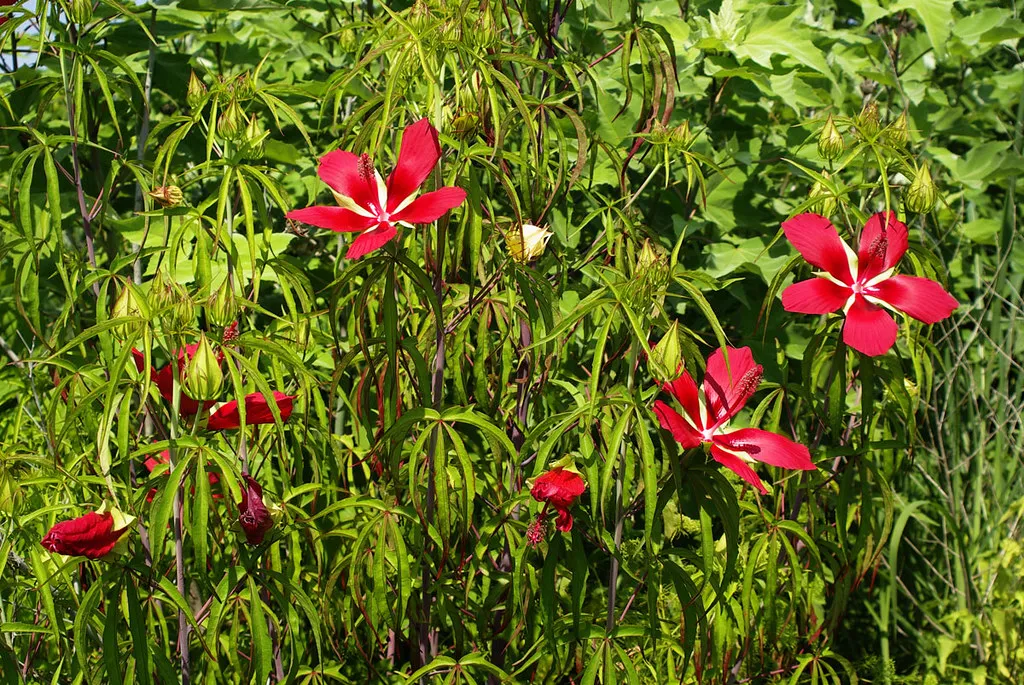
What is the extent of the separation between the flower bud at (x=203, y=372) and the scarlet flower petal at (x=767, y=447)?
0.65 metres

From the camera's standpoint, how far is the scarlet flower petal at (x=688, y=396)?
136 cm

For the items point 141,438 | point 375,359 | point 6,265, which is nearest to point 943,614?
point 375,359

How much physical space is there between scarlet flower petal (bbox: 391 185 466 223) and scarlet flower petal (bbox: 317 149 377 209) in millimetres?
104

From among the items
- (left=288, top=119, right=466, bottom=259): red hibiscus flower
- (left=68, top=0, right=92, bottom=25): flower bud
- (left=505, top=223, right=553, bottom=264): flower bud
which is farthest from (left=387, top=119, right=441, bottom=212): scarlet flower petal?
(left=68, top=0, right=92, bottom=25): flower bud

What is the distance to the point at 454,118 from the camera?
1338mm

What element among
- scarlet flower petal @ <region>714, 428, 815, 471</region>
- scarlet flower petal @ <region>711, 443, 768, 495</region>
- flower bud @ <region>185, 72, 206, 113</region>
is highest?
flower bud @ <region>185, 72, 206, 113</region>

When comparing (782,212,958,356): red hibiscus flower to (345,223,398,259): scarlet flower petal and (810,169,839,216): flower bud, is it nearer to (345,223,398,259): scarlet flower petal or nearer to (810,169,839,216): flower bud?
(810,169,839,216): flower bud

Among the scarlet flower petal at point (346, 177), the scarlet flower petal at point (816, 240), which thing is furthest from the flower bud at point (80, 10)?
the scarlet flower petal at point (816, 240)

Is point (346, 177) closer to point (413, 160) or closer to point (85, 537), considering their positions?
point (413, 160)

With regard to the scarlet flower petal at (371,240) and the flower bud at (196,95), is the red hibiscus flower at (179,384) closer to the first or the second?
the scarlet flower petal at (371,240)

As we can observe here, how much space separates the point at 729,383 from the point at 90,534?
0.81 meters

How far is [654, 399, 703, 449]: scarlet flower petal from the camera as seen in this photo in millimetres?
1257

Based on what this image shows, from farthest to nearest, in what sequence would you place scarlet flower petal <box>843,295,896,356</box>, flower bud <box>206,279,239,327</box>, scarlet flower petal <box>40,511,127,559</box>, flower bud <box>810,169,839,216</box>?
flower bud <box>810,169,839,216</box> → scarlet flower petal <box>843,295,896,356</box> → flower bud <box>206,279,239,327</box> → scarlet flower petal <box>40,511,127,559</box>

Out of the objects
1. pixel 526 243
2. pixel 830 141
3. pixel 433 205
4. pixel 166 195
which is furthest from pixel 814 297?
pixel 166 195
